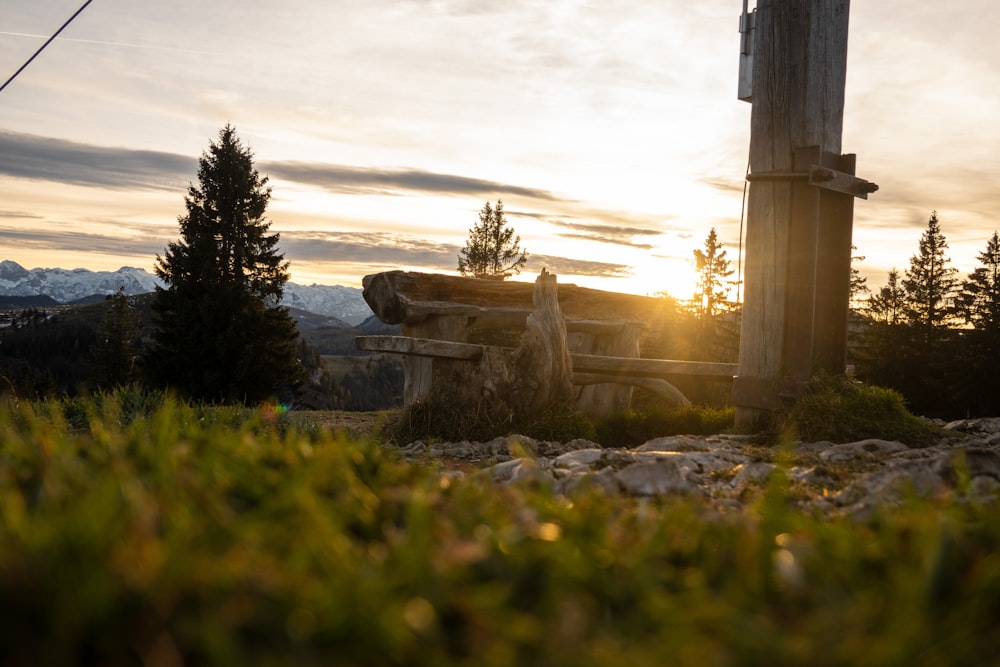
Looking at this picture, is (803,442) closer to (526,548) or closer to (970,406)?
(526,548)

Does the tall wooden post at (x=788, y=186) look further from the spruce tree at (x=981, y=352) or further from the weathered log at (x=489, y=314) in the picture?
the spruce tree at (x=981, y=352)

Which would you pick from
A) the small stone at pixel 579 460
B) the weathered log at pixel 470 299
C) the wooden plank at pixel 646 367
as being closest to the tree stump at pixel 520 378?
the wooden plank at pixel 646 367

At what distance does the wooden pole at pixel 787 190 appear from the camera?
6.77m

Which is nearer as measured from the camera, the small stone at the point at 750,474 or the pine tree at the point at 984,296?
the small stone at the point at 750,474

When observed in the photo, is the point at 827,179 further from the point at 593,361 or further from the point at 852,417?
the point at 593,361

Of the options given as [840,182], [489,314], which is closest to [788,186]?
[840,182]

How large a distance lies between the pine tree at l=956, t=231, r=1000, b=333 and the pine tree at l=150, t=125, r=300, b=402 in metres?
28.3

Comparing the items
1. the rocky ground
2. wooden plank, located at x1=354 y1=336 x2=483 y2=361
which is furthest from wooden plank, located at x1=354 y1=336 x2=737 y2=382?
the rocky ground

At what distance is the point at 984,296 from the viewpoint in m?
35.1

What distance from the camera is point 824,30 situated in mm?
6801

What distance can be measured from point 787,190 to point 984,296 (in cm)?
3386

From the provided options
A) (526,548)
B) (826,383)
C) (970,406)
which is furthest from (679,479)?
(970,406)

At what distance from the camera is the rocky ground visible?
2975 millimetres

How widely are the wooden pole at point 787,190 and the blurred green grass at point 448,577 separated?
4.41 meters
